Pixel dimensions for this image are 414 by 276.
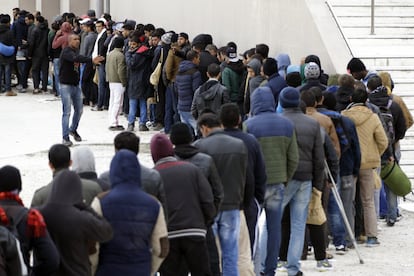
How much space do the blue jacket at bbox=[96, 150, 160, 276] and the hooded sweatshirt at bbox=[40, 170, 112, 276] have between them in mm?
227

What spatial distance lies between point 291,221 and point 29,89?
17161mm

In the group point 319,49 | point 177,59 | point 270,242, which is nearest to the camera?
point 270,242

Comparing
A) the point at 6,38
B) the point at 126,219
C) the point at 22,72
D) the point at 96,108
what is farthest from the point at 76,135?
the point at 126,219

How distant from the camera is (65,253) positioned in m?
8.08

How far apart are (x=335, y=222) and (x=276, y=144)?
1.99 meters

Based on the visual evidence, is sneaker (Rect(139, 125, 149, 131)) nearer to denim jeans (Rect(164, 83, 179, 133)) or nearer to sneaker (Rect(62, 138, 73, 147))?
denim jeans (Rect(164, 83, 179, 133))

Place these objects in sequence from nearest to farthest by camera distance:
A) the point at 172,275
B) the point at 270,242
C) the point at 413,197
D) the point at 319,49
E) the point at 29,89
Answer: the point at 172,275 → the point at 270,242 → the point at 413,197 → the point at 319,49 → the point at 29,89

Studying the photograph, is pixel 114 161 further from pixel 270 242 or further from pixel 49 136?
pixel 49 136

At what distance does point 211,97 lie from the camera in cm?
1609

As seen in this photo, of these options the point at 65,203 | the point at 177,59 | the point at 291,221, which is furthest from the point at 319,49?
the point at 65,203

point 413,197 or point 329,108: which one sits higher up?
point 329,108

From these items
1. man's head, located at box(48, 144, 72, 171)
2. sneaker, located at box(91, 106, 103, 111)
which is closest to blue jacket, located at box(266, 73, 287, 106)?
man's head, located at box(48, 144, 72, 171)

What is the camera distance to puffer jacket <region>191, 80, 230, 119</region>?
1608cm

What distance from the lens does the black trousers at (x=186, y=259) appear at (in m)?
9.25
